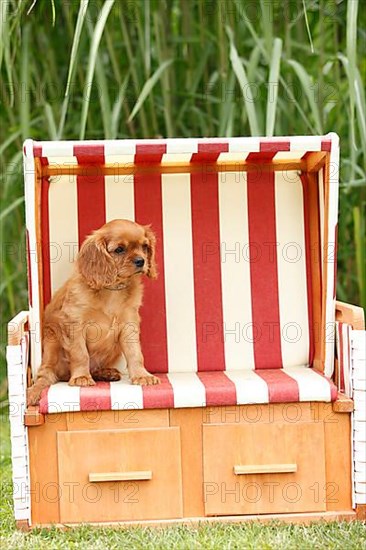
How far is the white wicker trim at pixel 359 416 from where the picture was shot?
3.15 meters

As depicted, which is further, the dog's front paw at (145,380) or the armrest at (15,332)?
the dog's front paw at (145,380)

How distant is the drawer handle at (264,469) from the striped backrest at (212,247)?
2.37 feet

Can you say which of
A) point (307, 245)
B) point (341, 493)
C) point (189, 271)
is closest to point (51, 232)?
point (189, 271)

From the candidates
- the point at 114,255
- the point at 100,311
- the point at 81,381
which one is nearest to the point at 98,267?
the point at 114,255

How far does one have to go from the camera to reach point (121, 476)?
3.11 metres

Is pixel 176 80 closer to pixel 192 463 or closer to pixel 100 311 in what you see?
pixel 100 311

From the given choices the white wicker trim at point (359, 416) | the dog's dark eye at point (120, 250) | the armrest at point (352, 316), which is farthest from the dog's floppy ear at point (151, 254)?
the white wicker trim at point (359, 416)

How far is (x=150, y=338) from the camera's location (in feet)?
12.6

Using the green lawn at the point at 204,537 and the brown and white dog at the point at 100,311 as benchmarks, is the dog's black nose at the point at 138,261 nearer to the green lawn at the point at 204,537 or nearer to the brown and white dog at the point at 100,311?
the brown and white dog at the point at 100,311

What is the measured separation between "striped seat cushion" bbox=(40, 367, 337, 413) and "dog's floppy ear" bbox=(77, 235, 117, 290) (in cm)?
38

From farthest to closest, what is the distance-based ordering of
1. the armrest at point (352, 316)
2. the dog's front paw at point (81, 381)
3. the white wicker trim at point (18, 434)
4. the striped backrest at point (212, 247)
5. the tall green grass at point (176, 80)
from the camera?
1. the tall green grass at point (176, 80)
2. the striped backrest at point (212, 247)
3. the dog's front paw at point (81, 381)
4. the armrest at point (352, 316)
5. the white wicker trim at point (18, 434)

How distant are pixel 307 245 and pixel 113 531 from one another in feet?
4.74

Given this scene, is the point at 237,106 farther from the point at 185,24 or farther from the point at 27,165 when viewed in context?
the point at 27,165

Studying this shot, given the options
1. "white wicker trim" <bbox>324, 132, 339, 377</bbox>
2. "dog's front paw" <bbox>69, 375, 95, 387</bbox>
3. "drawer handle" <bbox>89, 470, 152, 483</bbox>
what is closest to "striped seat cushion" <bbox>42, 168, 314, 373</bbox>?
"white wicker trim" <bbox>324, 132, 339, 377</bbox>
